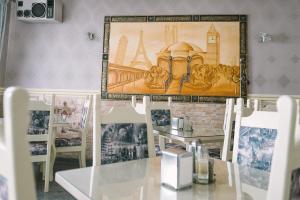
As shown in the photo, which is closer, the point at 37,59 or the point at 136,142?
the point at 136,142

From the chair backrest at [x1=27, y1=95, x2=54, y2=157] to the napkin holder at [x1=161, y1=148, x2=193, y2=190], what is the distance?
7.10ft

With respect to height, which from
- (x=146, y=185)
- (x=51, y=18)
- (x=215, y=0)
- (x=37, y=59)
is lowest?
(x=146, y=185)

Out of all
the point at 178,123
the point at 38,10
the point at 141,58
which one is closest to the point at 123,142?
the point at 178,123

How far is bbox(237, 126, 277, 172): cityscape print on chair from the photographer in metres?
1.40

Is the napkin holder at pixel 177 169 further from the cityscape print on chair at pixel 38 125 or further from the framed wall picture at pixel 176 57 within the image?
the framed wall picture at pixel 176 57

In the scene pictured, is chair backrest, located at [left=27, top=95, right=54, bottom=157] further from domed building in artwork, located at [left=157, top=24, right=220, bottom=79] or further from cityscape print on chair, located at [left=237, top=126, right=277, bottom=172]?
domed building in artwork, located at [left=157, top=24, right=220, bottom=79]

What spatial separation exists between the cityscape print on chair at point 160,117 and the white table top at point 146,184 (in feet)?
6.87

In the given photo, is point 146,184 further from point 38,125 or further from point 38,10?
point 38,10

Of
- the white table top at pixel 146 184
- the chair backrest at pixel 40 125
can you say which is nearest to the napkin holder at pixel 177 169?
the white table top at pixel 146 184

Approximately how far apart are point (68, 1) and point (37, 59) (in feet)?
3.82

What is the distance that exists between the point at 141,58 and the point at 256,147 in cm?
340

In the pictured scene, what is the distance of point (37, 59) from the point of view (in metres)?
4.84

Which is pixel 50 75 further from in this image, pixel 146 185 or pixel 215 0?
pixel 146 185

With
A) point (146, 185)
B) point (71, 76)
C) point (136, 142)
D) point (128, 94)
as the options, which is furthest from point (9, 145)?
point (71, 76)
